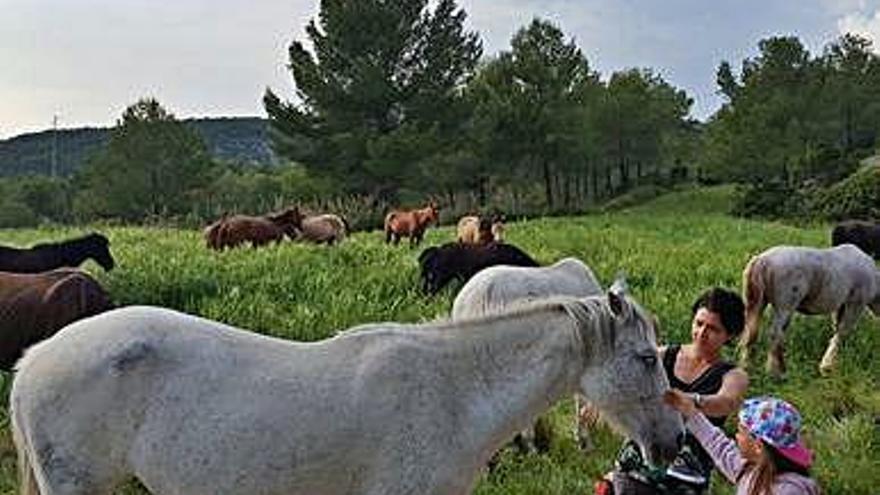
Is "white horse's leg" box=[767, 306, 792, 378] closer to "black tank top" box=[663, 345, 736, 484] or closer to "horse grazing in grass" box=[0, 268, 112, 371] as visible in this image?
"black tank top" box=[663, 345, 736, 484]

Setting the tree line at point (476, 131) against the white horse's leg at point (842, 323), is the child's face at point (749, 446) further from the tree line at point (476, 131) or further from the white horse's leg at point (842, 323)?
the tree line at point (476, 131)

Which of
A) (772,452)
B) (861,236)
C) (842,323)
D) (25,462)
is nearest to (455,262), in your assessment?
(842,323)

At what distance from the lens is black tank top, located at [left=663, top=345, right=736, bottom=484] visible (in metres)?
4.69

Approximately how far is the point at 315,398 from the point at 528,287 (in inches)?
174

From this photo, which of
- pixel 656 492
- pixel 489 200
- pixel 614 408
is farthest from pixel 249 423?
pixel 489 200

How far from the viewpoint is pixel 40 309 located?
8.41 metres

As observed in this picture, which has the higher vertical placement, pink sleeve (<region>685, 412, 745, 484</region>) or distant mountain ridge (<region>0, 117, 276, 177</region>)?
distant mountain ridge (<region>0, 117, 276, 177</region>)

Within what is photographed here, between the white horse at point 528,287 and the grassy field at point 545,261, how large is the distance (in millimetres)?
185

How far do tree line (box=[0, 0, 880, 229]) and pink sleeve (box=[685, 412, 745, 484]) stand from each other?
32108 millimetres

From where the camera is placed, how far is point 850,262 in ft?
37.2

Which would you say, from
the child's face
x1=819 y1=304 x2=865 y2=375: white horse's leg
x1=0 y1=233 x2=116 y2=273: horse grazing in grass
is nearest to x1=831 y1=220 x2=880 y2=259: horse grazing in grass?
x1=819 y1=304 x2=865 y2=375: white horse's leg

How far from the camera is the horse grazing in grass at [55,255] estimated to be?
13219 millimetres

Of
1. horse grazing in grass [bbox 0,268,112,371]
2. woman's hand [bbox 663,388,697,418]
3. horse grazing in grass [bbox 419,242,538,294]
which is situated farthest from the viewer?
horse grazing in grass [bbox 419,242,538,294]

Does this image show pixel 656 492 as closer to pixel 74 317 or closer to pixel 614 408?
pixel 614 408
